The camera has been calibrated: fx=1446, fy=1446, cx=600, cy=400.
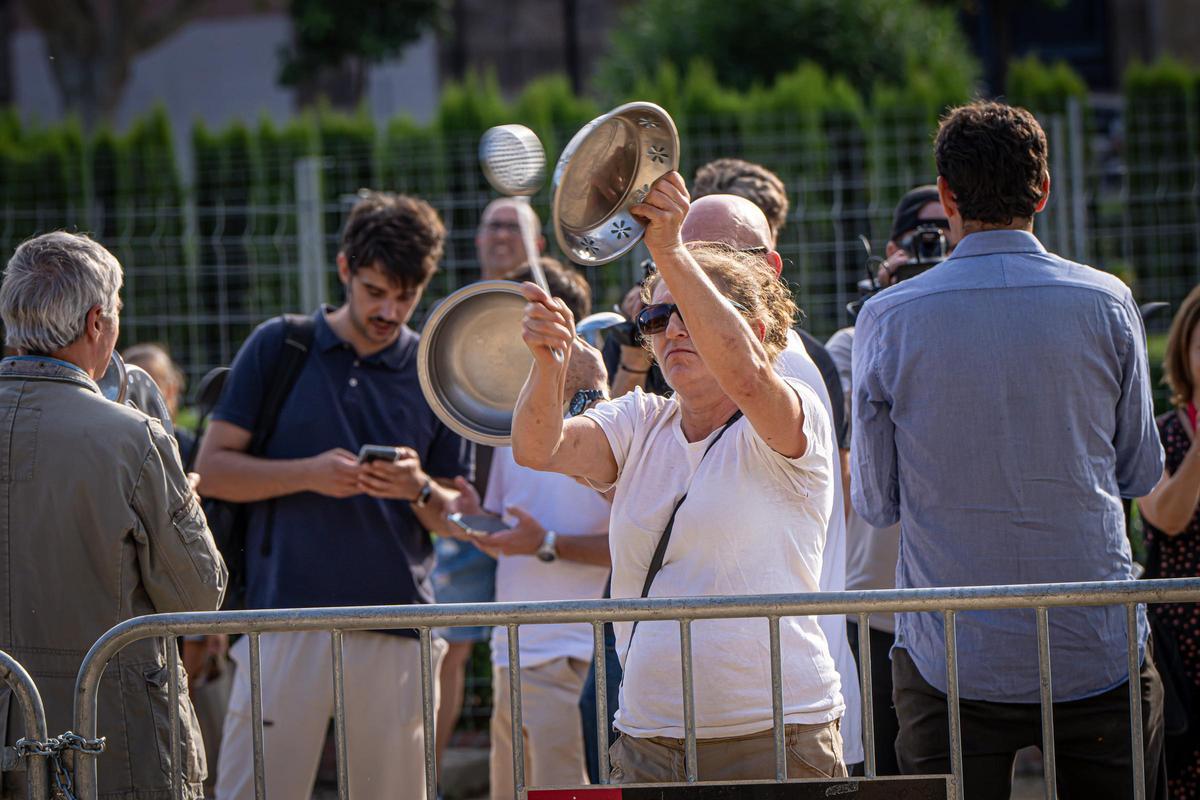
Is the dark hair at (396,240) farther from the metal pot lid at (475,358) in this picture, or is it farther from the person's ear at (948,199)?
the person's ear at (948,199)

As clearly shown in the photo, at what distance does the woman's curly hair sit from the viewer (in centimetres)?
284

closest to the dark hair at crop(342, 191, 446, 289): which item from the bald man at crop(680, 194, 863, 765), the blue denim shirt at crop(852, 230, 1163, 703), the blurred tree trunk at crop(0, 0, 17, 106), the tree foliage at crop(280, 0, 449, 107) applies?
the bald man at crop(680, 194, 863, 765)

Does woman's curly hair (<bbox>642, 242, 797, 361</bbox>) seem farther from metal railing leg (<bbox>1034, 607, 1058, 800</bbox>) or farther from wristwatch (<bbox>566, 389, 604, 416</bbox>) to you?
metal railing leg (<bbox>1034, 607, 1058, 800</bbox>)

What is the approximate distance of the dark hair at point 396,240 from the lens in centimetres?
421

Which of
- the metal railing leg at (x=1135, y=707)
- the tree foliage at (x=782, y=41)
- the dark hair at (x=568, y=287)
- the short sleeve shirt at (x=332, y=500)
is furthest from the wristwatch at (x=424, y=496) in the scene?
the tree foliage at (x=782, y=41)

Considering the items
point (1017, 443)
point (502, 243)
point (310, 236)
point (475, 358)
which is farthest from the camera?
point (310, 236)

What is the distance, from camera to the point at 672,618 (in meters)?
2.61

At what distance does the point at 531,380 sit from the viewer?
284 centimetres

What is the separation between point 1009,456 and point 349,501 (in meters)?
2.03

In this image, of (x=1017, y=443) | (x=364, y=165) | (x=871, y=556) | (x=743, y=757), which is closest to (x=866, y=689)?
(x=743, y=757)

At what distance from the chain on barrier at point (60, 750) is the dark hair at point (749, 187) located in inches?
85.0

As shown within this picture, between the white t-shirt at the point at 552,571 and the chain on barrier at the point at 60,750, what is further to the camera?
the white t-shirt at the point at 552,571

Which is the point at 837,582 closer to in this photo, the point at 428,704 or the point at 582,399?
the point at 582,399

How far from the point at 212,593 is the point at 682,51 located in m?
11.6
